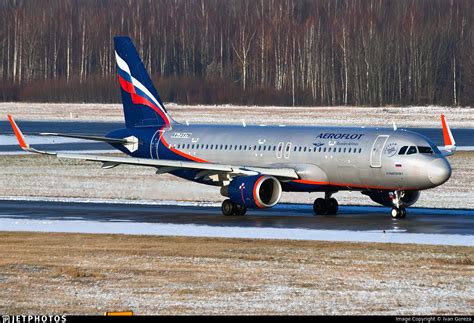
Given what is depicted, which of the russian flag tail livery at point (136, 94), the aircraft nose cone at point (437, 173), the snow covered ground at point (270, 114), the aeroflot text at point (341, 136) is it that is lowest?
the snow covered ground at point (270, 114)

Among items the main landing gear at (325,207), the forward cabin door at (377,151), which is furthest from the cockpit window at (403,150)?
the main landing gear at (325,207)

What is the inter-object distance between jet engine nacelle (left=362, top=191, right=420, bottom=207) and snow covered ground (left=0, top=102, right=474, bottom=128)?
172ft

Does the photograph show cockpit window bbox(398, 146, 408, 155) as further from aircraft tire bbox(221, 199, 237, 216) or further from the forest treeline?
the forest treeline

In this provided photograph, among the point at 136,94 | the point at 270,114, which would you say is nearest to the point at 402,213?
the point at 136,94

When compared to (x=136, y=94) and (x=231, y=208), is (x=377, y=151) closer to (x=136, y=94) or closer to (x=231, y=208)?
(x=231, y=208)

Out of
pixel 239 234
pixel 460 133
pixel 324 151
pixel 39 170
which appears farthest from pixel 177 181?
pixel 460 133

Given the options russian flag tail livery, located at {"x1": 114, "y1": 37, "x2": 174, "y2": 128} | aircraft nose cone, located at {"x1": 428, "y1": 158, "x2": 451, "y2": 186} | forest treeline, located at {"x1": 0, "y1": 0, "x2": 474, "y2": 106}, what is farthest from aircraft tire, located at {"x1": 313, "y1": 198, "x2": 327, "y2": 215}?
forest treeline, located at {"x1": 0, "y1": 0, "x2": 474, "y2": 106}

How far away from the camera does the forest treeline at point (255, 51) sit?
140500 millimetres

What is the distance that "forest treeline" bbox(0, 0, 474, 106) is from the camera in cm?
14050

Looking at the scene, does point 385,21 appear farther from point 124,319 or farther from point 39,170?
point 124,319

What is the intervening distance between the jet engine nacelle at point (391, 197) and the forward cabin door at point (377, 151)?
1560 millimetres

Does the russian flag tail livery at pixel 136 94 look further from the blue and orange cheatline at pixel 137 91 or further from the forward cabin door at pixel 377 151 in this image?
the forward cabin door at pixel 377 151

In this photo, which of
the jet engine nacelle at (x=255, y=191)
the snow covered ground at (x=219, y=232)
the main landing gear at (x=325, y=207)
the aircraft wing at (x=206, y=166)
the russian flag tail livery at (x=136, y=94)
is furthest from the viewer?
the russian flag tail livery at (x=136, y=94)

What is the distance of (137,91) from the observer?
49.6 m
